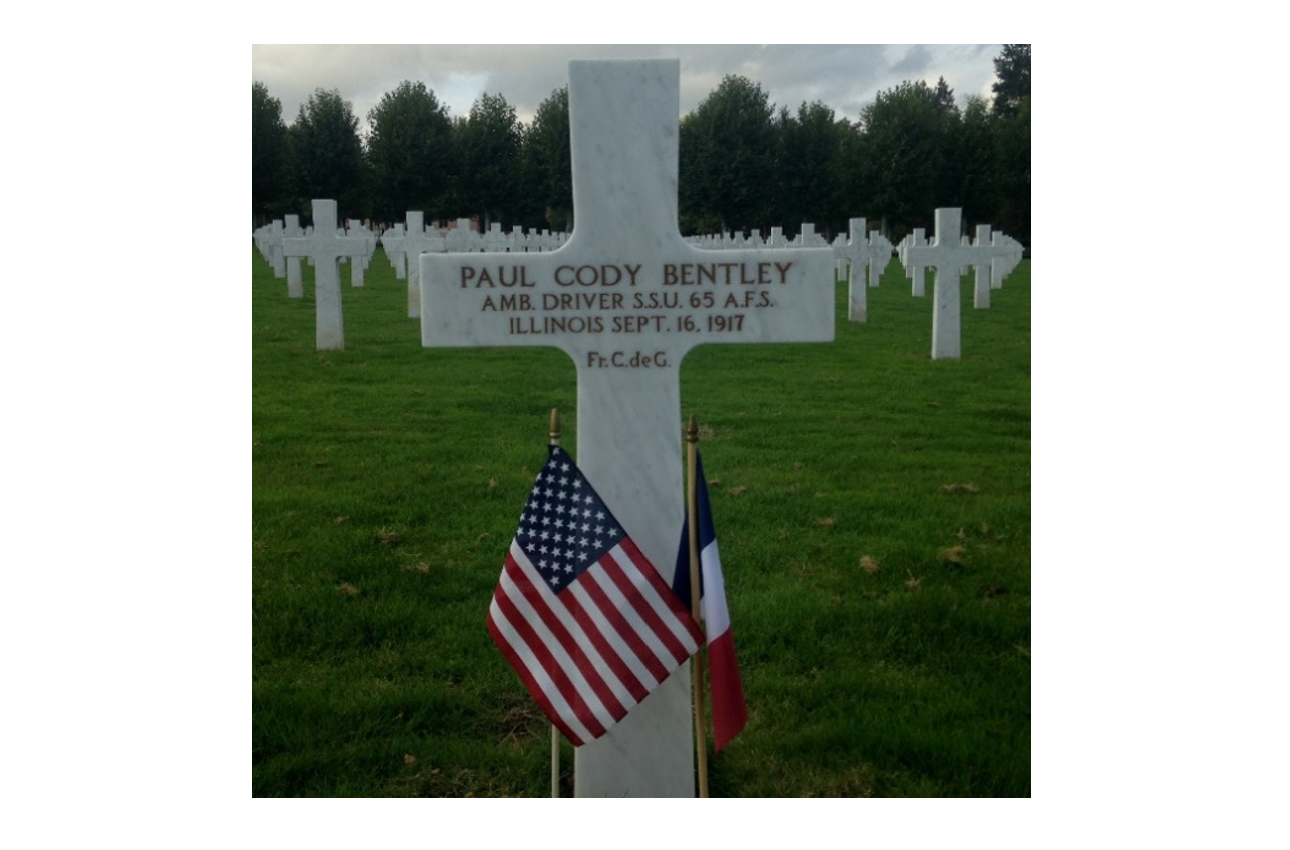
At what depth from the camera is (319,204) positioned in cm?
1158

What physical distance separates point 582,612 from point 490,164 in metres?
16.1

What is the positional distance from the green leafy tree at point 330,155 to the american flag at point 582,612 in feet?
46.3

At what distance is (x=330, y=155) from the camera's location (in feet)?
57.9

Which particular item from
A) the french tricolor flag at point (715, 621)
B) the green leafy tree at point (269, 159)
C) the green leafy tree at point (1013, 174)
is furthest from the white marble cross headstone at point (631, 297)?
the green leafy tree at point (1013, 174)

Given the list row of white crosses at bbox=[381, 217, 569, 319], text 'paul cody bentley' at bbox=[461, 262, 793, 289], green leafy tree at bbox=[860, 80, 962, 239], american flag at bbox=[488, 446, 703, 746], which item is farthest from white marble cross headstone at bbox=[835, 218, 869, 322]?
american flag at bbox=[488, 446, 703, 746]

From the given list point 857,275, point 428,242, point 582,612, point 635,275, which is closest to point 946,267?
point 857,275

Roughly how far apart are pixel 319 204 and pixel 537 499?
9212mm

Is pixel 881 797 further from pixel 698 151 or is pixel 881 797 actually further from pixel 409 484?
pixel 698 151

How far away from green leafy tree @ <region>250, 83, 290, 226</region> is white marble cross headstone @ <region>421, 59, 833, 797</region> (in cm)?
1150

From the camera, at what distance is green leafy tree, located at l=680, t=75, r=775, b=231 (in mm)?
21703

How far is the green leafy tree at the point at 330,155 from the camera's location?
16.6 metres

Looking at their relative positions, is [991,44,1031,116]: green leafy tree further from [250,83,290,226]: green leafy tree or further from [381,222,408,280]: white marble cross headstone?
[381,222,408,280]: white marble cross headstone

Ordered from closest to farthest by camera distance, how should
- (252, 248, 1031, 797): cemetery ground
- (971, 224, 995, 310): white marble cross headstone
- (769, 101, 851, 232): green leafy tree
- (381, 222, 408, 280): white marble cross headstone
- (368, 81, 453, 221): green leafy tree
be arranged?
(252, 248, 1031, 797): cemetery ground < (971, 224, 995, 310): white marble cross headstone < (368, 81, 453, 221): green leafy tree < (381, 222, 408, 280): white marble cross headstone < (769, 101, 851, 232): green leafy tree

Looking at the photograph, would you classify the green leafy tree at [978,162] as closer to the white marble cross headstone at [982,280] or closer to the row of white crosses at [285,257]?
the white marble cross headstone at [982,280]
